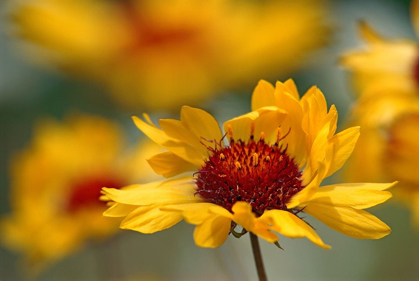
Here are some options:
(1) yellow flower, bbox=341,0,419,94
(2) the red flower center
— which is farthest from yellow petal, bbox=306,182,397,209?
(2) the red flower center

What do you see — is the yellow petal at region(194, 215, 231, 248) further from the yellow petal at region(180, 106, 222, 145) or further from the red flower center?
the red flower center

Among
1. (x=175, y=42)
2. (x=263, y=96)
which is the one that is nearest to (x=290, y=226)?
(x=263, y=96)

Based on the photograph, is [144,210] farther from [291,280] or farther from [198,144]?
[291,280]

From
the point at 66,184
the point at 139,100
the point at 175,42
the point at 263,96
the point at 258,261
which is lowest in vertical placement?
the point at 258,261

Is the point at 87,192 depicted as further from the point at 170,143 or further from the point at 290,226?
the point at 290,226

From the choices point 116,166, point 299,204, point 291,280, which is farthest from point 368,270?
point 299,204
